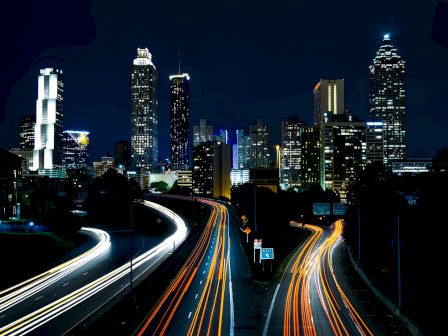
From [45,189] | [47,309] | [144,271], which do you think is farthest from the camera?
[45,189]

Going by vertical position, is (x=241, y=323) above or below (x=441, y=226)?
below

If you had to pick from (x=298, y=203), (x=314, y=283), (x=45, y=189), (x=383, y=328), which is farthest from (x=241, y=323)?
(x=298, y=203)

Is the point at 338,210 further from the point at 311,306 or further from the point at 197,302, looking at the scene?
the point at 197,302

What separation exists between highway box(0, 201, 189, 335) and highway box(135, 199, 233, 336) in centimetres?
409

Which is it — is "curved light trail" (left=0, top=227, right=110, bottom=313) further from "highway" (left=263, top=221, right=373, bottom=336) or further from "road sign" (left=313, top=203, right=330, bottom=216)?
"road sign" (left=313, top=203, right=330, bottom=216)

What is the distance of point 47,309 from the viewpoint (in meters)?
40.7

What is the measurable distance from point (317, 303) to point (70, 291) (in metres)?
20.3

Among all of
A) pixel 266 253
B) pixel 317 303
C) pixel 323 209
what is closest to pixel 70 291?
pixel 266 253

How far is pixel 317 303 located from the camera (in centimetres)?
4281

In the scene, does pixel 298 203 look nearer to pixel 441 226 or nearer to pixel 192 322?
pixel 441 226

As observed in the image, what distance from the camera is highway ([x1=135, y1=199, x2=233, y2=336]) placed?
3368 centimetres

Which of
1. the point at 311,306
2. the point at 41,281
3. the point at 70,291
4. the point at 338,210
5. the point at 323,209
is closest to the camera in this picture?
the point at 311,306

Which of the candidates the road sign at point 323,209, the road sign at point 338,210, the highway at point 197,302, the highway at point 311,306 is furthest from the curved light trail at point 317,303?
the road sign at point 338,210

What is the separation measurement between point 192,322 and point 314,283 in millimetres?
Answer: 21152
